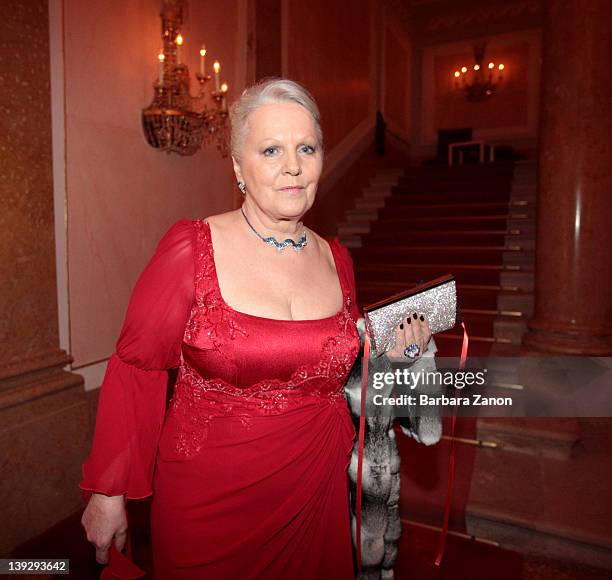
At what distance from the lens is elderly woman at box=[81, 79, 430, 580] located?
1.34 meters

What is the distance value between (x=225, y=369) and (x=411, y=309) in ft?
1.73

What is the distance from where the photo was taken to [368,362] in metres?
1.48

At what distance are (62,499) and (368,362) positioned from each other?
219 centimetres

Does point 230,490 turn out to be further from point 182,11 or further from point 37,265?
point 182,11

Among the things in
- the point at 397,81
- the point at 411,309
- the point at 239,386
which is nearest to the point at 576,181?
the point at 411,309

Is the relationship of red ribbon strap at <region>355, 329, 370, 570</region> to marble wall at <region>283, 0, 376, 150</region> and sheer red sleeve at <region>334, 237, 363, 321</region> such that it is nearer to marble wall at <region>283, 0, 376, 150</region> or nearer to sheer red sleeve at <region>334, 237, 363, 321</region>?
sheer red sleeve at <region>334, 237, 363, 321</region>

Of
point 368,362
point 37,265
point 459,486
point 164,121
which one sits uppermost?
point 164,121

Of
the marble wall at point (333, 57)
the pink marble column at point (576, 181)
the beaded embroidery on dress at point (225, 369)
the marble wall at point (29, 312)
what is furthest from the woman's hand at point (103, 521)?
the marble wall at point (333, 57)

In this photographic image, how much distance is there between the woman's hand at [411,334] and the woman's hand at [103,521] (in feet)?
2.73

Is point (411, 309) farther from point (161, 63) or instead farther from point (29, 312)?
point (161, 63)

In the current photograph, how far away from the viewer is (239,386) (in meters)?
1.39

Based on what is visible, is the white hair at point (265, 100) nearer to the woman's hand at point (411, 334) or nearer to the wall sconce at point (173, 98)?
the woman's hand at point (411, 334)

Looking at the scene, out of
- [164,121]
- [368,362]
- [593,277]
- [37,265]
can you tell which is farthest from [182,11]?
[593,277]

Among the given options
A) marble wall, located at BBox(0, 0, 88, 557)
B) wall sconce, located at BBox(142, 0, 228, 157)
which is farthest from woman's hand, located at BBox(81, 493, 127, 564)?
wall sconce, located at BBox(142, 0, 228, 157)
